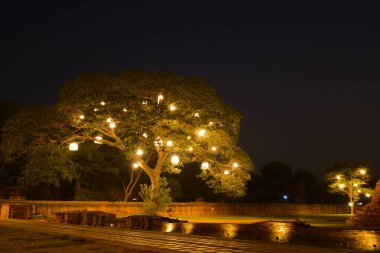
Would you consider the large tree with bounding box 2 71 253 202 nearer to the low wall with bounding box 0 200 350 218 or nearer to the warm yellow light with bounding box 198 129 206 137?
the warm yellow light with bounding box 198 129 206 137

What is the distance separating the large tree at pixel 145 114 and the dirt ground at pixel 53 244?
8526 millimetres

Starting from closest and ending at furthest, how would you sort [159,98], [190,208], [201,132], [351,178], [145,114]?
1. [145,114]
2. [159,98]
3. [201,132]
4. [190,208]
5. [351,178]

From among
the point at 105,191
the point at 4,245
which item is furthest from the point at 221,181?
the point at 105,191

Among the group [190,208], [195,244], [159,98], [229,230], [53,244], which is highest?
[159,98]

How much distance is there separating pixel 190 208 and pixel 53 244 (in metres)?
25.5

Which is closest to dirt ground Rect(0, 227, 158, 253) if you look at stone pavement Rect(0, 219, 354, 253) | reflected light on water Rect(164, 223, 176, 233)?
stone pavement Rect(0, 219, 354, 253)

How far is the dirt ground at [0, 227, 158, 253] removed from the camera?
927 cm

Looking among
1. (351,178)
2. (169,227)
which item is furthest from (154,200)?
(351,178)

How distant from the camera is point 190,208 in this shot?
3512cm

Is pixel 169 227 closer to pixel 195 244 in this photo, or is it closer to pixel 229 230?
pixel 229 230

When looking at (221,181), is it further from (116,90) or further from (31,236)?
(31,236)

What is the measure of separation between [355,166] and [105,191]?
26.3 m

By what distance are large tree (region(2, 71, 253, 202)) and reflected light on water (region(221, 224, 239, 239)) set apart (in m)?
6.11

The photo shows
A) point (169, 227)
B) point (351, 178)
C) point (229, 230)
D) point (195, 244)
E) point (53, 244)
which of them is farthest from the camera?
point (351, 178)
